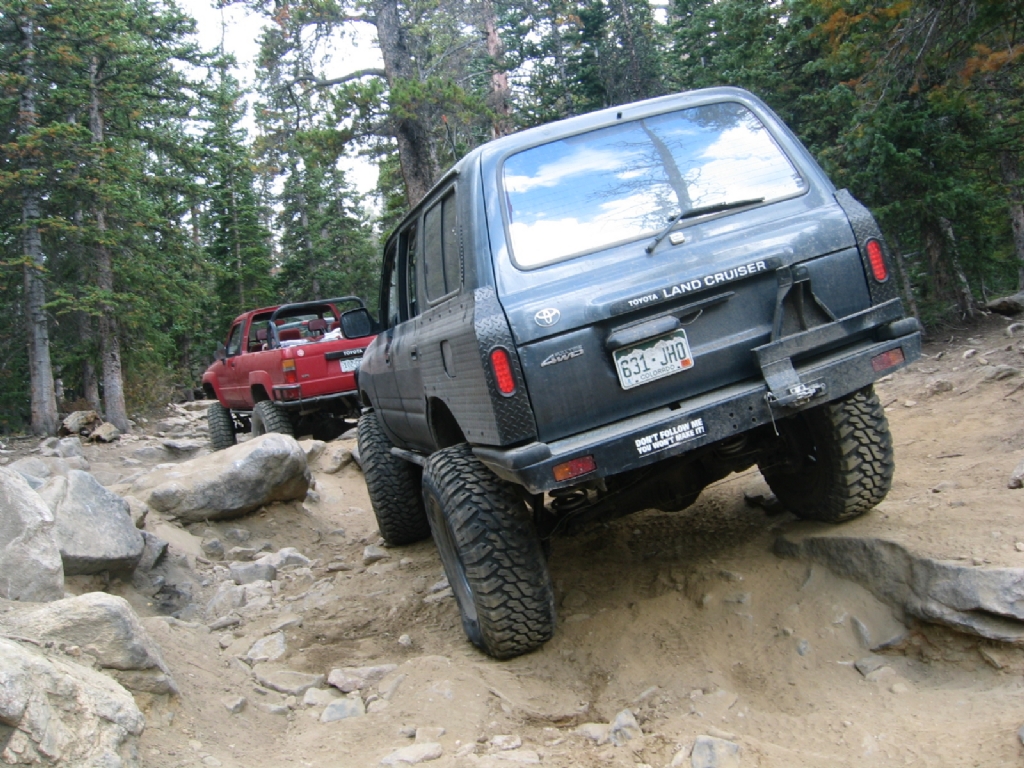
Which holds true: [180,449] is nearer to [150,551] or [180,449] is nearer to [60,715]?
[150,551]

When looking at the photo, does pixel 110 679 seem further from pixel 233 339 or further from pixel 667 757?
pixel 233 339

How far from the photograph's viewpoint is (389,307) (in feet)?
19.1

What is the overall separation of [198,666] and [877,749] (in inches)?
110

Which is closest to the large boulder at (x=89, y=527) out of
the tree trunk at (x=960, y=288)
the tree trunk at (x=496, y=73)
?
the tree trunk at (x=960, y=288)

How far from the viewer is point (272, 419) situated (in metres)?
10.6

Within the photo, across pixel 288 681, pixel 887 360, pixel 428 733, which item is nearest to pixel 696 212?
pixel 887 360

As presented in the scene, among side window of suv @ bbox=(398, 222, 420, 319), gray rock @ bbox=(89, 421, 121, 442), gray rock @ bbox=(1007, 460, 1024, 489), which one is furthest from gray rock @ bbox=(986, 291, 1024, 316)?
gray rock @ bbox=(89, 421, 121, 442)

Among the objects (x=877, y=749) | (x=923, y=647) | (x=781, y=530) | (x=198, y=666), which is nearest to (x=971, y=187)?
(x=781, y=530)

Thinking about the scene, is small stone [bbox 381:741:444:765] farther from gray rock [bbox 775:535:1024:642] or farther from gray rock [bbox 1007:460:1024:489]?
gray rock [bbox 1007:460:1024:489]

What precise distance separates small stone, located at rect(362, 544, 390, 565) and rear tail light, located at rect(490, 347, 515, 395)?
10.9 feet

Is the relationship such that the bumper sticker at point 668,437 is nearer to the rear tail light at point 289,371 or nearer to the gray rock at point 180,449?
the rear tail light at point 289,371

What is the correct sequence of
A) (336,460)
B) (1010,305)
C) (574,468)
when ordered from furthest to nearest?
(1010,305)
(336,460)
(574,468)

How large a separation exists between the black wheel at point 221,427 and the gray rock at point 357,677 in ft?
31.0

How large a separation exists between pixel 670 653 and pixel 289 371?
24.9ft
